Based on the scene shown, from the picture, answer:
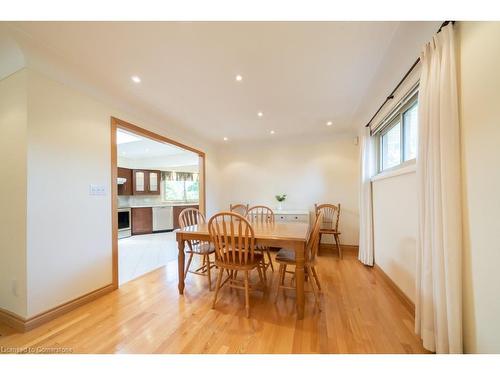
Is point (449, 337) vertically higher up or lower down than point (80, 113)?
lower down

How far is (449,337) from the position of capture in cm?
108

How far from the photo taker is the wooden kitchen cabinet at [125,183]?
5387 millimetres

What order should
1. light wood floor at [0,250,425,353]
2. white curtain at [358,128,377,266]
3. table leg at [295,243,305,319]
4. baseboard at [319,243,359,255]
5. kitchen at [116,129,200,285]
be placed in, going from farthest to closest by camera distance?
kitchen at [116,129,200,285] → baseboard at [319,243,359,255] → white curtain at [358,128,377,266] → table leg at [295,243,305,319] → light wood floor at [0,250,425,353]

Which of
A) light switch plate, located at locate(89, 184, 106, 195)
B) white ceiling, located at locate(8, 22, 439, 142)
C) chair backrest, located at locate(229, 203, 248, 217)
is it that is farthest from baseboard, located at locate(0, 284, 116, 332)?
chair backrest, located at locate(229, 203, 248, 217)

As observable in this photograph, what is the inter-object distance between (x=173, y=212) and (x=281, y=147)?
13.3ft

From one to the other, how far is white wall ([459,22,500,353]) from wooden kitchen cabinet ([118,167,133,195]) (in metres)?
6.61

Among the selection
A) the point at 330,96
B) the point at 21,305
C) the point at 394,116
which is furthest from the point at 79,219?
the point at 394,116

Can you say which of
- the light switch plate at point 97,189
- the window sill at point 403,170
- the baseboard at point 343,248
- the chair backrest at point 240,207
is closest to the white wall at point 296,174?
the baseboard at point 343,248

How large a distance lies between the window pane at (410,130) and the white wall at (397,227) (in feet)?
0.82

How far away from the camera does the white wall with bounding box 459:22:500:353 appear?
0.89 meters

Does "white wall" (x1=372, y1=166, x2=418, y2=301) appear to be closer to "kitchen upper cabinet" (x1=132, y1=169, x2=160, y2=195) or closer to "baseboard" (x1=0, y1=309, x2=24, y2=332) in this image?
"baseboard" (x1=0, y1=309, x2=24, y2=332)

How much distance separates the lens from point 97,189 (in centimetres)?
204

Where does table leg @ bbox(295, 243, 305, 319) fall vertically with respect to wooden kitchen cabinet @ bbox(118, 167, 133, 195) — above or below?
below

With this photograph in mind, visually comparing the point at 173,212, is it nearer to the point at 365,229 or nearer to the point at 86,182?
the point at 86,182
